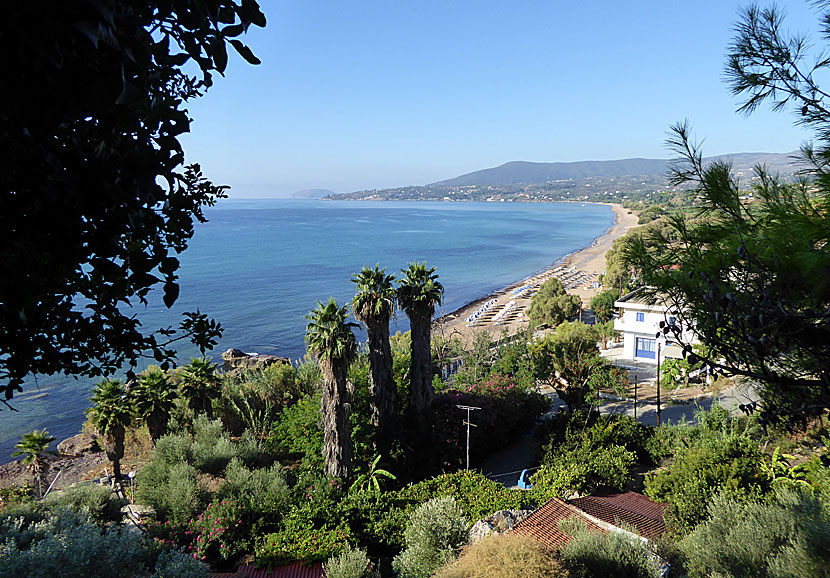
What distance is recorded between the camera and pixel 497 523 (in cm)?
846

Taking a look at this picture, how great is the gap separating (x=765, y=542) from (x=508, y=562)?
2941 mm

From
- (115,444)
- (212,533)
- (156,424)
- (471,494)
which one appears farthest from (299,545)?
(115,444)

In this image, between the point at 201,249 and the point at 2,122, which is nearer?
the point at 2,122

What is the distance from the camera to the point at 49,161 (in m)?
1.38

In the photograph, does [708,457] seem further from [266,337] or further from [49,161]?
[266,337]

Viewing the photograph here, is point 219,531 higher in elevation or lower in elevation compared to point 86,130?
lower

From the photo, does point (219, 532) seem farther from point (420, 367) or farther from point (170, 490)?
point (420, 367)

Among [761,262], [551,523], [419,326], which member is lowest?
[551,523]

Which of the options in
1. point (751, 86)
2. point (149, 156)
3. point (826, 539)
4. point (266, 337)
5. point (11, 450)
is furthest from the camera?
point (266, 337)

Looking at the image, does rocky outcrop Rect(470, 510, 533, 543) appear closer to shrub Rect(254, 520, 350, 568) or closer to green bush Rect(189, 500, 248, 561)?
shrub Rect(254, 520, 350, 568)

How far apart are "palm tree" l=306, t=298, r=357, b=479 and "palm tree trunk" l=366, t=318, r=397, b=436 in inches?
60.1

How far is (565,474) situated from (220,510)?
287 inches

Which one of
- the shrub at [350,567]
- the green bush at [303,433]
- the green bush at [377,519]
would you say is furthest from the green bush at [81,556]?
the green bush at [303,433]

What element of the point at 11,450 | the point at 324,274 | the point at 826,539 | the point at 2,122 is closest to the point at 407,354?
the point at 826,539
